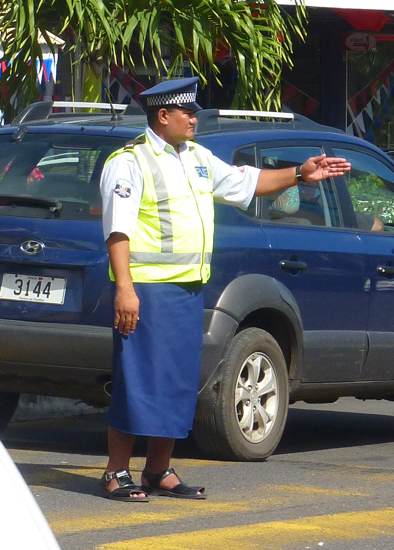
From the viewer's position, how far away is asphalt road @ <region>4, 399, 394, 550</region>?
5566mm

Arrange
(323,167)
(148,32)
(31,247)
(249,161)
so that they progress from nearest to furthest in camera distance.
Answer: (323,167) < (31,247) < (249,161) < (148,32)

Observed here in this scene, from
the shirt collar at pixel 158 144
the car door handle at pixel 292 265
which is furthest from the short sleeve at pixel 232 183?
the car door handle at pixel 292 265

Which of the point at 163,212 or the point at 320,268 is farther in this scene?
the point at 320,268

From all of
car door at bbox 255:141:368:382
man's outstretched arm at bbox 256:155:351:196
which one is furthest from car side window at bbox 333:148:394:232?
man's outstretched arm at bbox 256:155:351:196

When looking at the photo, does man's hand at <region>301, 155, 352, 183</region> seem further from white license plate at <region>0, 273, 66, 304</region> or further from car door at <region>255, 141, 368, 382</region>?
white license plate at <region>0, 273, 66, 304</region>

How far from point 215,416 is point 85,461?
0.78m

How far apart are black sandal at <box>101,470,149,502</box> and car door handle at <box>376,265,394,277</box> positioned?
2.32 m

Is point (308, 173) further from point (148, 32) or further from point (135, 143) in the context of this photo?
point (148, 32)

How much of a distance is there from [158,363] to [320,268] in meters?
1.76

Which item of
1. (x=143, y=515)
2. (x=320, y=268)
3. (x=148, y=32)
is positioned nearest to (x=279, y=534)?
(x=143, y=515)

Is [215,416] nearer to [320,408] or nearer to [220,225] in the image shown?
[220,225]

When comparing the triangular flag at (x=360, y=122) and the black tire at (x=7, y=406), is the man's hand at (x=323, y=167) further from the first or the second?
the triangular flag at (x=360, y=122)

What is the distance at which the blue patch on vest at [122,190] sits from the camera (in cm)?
624

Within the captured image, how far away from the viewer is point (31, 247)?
23.7 feet
